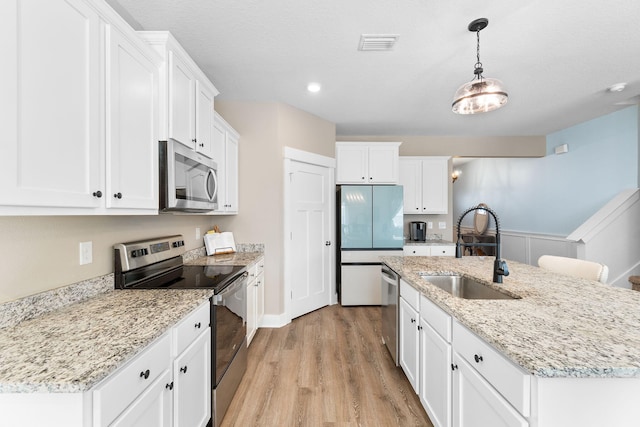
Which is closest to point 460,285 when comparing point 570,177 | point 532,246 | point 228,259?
point 228,259

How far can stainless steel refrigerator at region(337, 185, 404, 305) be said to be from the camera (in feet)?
12.7

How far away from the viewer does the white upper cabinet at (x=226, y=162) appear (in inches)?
101

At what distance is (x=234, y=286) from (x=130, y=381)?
0.99m

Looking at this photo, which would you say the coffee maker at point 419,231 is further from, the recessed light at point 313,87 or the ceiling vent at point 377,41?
the ceiling vent at point 377,41

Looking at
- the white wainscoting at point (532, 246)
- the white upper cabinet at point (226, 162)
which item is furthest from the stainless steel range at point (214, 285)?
the white wainscoting at point (532, 246)

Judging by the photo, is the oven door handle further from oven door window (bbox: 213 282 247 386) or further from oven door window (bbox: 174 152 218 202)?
oven door window (bbox: 174 152 218 202)

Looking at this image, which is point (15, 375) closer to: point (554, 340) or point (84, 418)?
point (84, 418)

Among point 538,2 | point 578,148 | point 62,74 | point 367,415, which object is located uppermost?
point 538,2

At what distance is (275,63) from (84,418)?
256 centimetres

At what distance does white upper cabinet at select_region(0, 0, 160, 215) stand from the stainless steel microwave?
0.40 ft

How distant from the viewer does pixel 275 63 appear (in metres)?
2.40

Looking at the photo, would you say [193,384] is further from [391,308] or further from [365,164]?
[365,164]

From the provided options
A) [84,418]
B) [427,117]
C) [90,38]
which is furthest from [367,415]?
[427,117]

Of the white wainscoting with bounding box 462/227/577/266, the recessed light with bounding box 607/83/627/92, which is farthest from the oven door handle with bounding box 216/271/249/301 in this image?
the white wainscoting with bounding box 462/227/577/266
